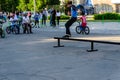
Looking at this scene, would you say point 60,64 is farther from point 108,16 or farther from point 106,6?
point 106,6

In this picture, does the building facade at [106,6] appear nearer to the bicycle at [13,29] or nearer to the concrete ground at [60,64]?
the bicycle at [13,29]

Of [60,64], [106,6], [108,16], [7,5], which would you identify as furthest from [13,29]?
[106,6]

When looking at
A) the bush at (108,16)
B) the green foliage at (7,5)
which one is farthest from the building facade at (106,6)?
the bush at (108,16)

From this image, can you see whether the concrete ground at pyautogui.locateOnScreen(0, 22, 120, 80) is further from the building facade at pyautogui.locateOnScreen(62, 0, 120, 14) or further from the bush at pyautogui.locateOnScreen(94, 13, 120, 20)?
the building facade at pyautogui.locateOnScreen(62, 0, 120, 14)

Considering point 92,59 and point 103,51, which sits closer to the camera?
point 92,59

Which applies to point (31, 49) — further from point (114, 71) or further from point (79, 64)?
point (114, 71)

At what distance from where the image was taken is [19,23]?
3167 cm

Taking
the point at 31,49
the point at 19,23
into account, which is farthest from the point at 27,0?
the point at 31,49

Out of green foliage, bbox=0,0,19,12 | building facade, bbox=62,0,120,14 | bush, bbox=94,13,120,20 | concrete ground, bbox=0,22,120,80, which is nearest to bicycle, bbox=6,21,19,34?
concrete ground, bbox=0,22,120,80

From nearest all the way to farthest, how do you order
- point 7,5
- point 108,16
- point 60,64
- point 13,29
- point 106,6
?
point 60,64, point 13,29, point 108,16, point 7,5, point 106,6

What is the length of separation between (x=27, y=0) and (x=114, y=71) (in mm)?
60651

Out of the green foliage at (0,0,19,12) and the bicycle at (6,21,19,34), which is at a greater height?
the green foliage at (0,0,19,12)

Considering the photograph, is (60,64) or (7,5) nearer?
(60,64)

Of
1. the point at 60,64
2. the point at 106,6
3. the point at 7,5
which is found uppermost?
the point at 7,5
